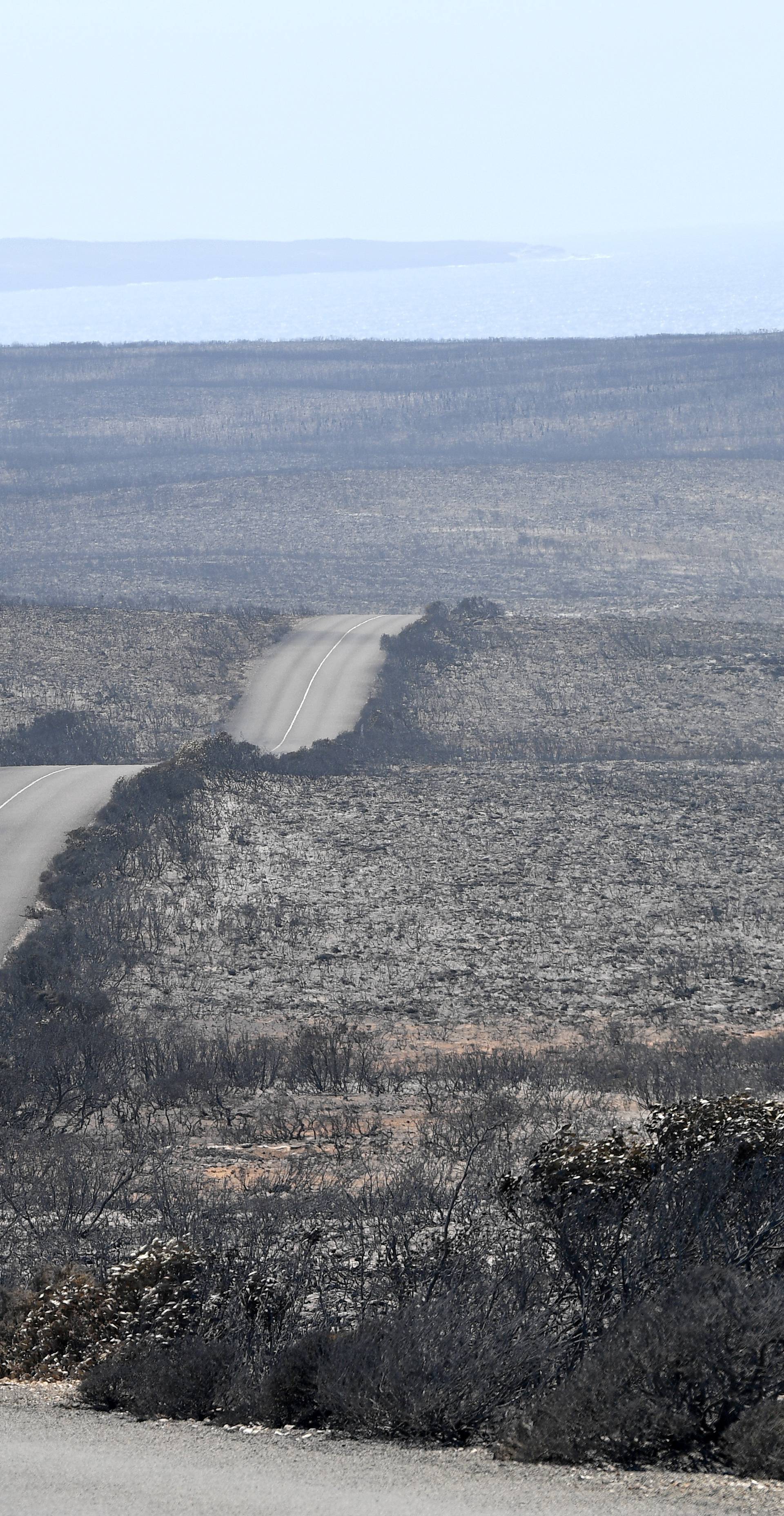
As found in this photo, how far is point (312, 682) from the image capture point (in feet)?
171

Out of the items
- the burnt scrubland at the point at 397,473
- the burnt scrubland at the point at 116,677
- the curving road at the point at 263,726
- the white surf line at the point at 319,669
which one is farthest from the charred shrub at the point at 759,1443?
the burnt scrubland at the point at 397,473

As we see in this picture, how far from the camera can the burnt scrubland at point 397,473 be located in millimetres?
85438

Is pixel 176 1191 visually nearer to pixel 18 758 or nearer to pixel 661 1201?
pixel 661 1201

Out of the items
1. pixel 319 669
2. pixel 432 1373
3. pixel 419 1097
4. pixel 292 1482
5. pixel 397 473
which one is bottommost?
pixel 419 1097

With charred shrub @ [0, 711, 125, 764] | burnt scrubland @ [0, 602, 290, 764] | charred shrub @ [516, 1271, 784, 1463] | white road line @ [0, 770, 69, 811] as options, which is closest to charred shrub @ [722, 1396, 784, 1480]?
charred shrub @ [516, 1271, 784, 1463]

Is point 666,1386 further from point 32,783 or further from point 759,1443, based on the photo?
point 32,783

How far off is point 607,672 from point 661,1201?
45.1m

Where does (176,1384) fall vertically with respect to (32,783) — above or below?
above

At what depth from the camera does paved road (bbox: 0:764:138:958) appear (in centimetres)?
2862

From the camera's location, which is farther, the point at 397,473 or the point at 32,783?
the point at 397,473

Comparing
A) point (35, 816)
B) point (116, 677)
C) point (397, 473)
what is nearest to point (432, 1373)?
point (35, 816)

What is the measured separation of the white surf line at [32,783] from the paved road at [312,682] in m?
7.30

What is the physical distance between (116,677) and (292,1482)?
157ft

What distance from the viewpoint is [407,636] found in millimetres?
57531
